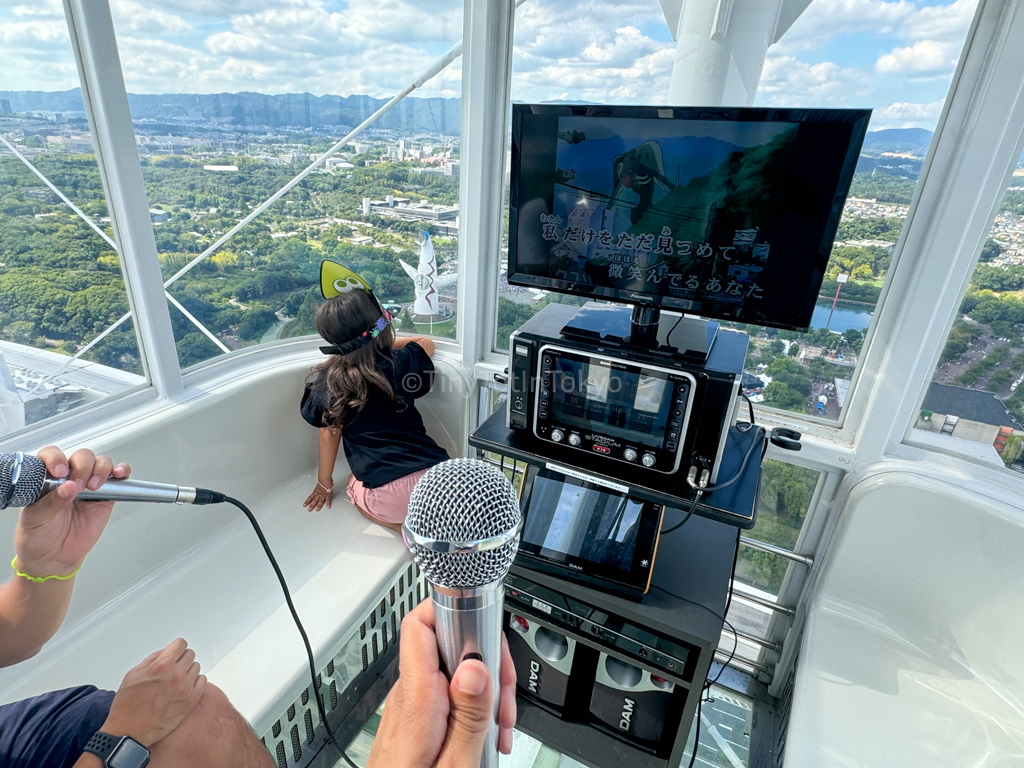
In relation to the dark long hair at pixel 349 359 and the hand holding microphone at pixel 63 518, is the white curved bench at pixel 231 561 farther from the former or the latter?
the hand holding microphone at pixel 63 518

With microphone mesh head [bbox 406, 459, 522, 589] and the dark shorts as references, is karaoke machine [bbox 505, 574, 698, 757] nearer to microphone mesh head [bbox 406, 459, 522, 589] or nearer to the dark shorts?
the dark shorts

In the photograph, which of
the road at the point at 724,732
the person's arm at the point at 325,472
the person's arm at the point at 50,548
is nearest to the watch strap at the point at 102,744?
the person's arm at the point at 50,548

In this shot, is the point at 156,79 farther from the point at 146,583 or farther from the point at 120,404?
the point at 146,583

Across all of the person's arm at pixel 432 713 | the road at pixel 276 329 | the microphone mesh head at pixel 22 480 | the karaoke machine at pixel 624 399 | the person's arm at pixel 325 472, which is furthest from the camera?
the road at pixel 276 329

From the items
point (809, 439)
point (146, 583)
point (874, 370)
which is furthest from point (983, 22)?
point (146, 583)

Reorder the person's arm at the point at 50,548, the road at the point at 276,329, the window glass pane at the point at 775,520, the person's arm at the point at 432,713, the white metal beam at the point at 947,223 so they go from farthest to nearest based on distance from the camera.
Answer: the road at the point at 276,329, the window glass pane at the point at 775,520, the white metal beam at the point at 947,223, the person's arm at the point at 50,548, the person's arm at the point at 432,713
